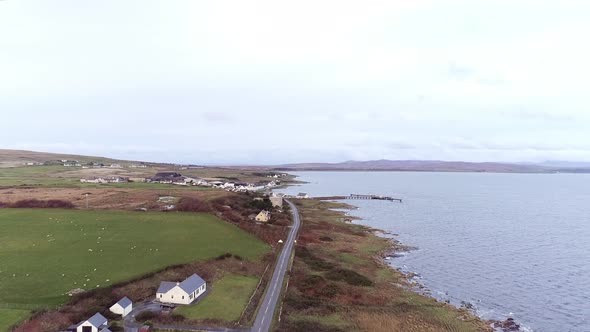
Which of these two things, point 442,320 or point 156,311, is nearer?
point 156,311

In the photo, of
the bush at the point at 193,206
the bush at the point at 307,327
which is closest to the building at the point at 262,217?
the bush at the point at 193,206

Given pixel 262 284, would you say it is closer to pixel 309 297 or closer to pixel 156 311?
pixel 309 297

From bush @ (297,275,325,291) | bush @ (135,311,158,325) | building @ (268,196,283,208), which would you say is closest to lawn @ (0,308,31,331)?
bush @ (135,311,158,325)

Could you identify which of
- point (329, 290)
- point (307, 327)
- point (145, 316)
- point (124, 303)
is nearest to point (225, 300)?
point (145, 316)

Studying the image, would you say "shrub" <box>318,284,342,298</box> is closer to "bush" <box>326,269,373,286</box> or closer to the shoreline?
"bush" <box>326,269,373,286</box>

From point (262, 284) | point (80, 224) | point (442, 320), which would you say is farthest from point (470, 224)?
point (80, 224)

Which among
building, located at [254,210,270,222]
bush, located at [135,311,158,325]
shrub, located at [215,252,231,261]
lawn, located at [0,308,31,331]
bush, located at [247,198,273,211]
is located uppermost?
bush, located at [247,198,273,211]
